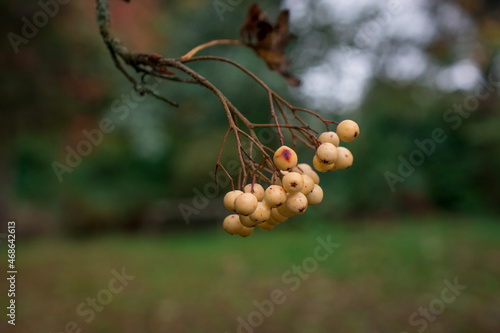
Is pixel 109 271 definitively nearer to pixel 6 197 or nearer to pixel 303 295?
pixel 303 295

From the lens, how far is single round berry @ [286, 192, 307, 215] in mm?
745

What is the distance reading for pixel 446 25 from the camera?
9.94 m

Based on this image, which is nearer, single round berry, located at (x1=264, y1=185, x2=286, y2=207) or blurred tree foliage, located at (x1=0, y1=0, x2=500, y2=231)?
single round berry, located at (x1=264, y1=185, x2=286, y2=207)

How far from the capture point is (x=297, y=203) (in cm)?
75

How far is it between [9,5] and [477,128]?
882 centimetres

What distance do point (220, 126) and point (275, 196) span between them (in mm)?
8596

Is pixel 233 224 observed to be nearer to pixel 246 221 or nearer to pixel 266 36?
pixel 246 221

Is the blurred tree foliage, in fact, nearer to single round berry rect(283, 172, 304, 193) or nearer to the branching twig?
the branching twig

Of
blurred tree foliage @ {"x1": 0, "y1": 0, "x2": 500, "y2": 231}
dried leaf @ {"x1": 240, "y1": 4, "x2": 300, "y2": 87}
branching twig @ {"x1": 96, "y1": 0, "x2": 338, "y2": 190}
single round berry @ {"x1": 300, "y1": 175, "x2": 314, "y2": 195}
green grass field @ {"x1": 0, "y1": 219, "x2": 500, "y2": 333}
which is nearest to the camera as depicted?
branching twig @ {"x1": 96, "y1": 0, "x2": 338, "y2": 190}

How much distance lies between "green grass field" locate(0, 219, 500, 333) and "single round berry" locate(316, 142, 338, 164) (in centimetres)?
331

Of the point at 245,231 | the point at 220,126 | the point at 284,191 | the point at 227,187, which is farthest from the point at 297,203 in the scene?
the point at 220,126

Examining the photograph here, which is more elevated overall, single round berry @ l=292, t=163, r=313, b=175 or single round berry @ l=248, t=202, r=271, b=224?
single round berry @ l=292, t=163, r=313, b=175

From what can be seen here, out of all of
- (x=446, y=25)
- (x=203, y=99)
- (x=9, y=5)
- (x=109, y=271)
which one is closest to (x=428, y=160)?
(x=446, y=25)

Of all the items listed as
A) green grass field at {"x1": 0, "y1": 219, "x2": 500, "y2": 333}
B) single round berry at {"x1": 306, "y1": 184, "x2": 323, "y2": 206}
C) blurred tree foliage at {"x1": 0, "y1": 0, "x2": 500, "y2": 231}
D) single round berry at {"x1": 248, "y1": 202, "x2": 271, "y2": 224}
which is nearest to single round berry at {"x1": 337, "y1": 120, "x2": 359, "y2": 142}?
single round berry at {"x1": 306, "y1": 184, "x2": 323, "y2": 206}
